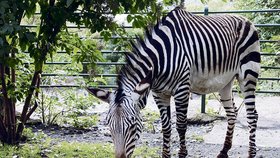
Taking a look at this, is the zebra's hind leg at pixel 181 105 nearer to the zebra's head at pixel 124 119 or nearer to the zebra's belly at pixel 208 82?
the zebra's belly at pixel 208 82

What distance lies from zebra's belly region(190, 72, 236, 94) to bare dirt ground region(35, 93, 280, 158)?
88 cm

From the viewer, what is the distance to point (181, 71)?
18.4 feet

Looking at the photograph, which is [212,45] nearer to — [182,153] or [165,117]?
[165,117]

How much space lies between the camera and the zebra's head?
468 cm

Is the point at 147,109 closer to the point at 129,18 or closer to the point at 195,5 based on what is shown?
the point at 129,18

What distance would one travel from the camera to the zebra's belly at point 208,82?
19.7 ft

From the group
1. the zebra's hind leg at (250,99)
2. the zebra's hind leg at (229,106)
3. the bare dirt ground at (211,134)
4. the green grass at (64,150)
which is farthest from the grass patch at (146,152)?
the zebra's hind leg at (250,99)

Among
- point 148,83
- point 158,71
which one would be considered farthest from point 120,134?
point 158,71

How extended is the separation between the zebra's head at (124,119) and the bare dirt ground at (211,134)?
73.5 inches

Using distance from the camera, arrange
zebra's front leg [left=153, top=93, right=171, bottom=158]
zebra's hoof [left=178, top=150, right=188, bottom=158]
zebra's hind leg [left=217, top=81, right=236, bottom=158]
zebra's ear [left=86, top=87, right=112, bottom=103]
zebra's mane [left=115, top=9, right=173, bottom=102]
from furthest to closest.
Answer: zebra's hind leg [left=217, top=81, right=236, bottom=158], zebra's hoof [left=178, top=150, right=188, bottom=158], zebra's front leg [left=153, top=93, right=171, bottom=158], zebra's mane [left=115, top=9, right=173, bottom=102], zebra's ear [left=86, top=87, right=112, bottom=103]

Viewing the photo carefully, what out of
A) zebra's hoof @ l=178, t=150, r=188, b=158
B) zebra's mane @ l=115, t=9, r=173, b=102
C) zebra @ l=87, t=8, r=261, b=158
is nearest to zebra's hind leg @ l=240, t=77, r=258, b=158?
zebra @ l=87, t=8, r=261, b=158

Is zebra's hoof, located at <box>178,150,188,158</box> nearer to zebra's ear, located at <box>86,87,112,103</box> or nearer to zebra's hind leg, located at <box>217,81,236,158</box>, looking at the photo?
zebra's hind leg, located at <box>217,81,236,158</box>

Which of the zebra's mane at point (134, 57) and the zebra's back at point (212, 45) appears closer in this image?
the zebra's mane at point (134, 57)

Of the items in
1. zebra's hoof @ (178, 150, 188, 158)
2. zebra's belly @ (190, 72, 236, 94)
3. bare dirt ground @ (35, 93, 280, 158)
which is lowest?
bare dirt ground @ (35, 93, 280, 158)
